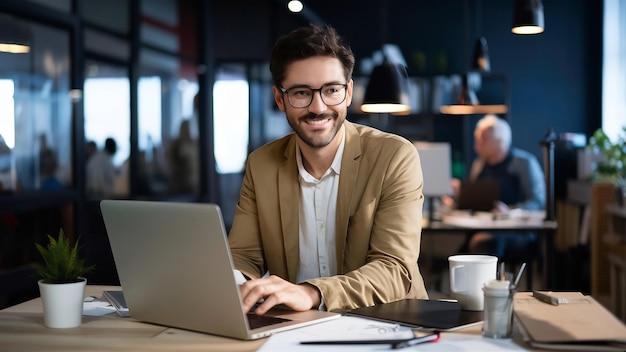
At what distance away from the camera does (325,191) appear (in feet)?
8.37

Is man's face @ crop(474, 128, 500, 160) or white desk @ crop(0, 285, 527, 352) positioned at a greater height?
man's face @ crop(474, 128, 500, 160)

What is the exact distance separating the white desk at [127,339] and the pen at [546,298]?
0.24m

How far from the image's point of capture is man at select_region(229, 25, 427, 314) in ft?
7.72

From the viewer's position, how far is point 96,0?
5742 millimetres

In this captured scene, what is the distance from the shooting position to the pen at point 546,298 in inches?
74.8

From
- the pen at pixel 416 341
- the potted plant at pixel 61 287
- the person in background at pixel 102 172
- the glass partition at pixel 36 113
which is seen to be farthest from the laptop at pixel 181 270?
the person in background at pixel 102 172

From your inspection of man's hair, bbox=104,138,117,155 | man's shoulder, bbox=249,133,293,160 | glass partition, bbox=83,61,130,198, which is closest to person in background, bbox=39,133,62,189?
glass partition, bbox=83,61,130,198

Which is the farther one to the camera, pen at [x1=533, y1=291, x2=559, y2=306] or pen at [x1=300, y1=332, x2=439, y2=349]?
pen at [x1=533, y1=291, x2=559, y2=306]

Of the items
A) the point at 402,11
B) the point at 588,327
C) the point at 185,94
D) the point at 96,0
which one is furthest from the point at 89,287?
the point at 402,11

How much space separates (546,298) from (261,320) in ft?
2.28

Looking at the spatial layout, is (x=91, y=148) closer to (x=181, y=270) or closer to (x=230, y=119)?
(x=230, y=119)

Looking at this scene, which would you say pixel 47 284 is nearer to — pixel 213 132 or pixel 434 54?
pixel 213 132

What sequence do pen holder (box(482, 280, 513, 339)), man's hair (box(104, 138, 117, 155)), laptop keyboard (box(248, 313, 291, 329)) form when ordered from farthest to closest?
1. man's hair (box(104, 138, 117, 155))
2. laptop keyboard (box(248, 313, 291, 329))
3. pen holder (box(482, 280, 513, 339))

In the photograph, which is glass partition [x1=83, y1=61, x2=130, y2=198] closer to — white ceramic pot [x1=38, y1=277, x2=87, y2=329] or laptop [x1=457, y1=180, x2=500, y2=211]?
laptop [x1=457, y1=180, x2=500, y2=211]
